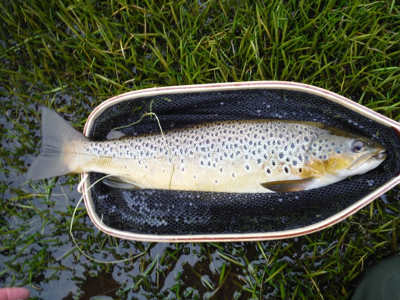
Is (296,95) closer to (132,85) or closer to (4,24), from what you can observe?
(132,85)

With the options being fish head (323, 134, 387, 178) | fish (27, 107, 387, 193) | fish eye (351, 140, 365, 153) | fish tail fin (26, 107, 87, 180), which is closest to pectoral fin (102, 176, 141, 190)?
fish (27, 107, 387, 193)

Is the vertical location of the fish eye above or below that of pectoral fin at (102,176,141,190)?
above

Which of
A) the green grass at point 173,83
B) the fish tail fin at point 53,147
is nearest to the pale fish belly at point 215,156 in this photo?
the fish tail fin at point 53,147

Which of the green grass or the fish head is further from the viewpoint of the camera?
the green grass

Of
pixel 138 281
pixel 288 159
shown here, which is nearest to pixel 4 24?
pixel 138 281

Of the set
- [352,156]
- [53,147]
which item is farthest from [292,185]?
[53,147]

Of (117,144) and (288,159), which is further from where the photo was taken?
(117,144)

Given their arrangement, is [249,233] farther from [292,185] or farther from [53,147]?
[53,147]

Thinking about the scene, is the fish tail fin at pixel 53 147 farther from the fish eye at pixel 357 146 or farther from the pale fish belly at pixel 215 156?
the fish eye at pixel 357 146

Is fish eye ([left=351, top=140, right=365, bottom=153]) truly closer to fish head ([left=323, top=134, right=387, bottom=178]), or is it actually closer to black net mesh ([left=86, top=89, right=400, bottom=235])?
fish head ([left=323, top=134, right=387, bottom=178])
